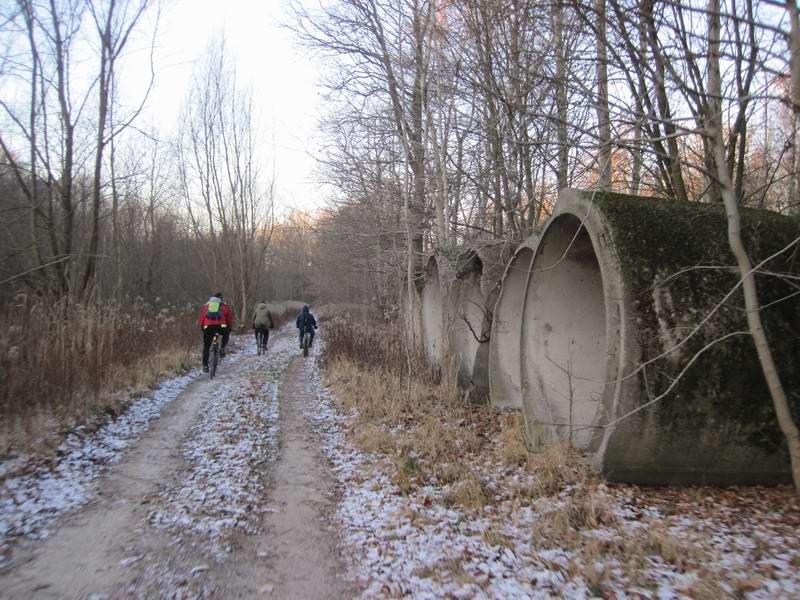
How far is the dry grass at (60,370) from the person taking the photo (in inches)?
204

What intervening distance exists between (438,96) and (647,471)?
6.28 meters

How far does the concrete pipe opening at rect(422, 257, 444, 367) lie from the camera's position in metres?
10.2

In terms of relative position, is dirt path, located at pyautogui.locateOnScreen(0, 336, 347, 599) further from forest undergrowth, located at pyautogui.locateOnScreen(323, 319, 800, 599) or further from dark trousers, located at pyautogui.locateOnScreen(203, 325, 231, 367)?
dark trousers, located at pyautogui.locateOnScreen(203, 325, 231, 367)

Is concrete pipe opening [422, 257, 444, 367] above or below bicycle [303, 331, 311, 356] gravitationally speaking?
above

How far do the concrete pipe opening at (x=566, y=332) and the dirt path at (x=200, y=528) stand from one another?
2745 mm

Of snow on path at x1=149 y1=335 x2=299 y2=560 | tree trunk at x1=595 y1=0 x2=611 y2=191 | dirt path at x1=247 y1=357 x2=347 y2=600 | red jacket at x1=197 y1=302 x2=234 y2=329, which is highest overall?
tree trunk at x1=595 y1=0 x2=611 y2=191

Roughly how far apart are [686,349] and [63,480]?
5.38m

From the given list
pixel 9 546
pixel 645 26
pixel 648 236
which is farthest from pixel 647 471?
pixel 9 546

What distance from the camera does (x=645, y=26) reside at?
4.30m

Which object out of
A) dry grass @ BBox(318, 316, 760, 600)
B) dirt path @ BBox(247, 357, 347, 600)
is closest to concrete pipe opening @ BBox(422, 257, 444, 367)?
dry grass @ BBox(318, 316, 760, 600)

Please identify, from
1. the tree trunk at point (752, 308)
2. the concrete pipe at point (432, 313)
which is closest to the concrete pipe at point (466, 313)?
the concrete pipe at point (432, 313)

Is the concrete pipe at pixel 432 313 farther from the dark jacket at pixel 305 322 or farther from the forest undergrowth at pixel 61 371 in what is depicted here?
the forest undergrowth at pixel 61 371

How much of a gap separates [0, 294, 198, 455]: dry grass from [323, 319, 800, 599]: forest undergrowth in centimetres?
335

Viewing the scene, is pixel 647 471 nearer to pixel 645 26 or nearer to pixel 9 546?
pixel 645 26
